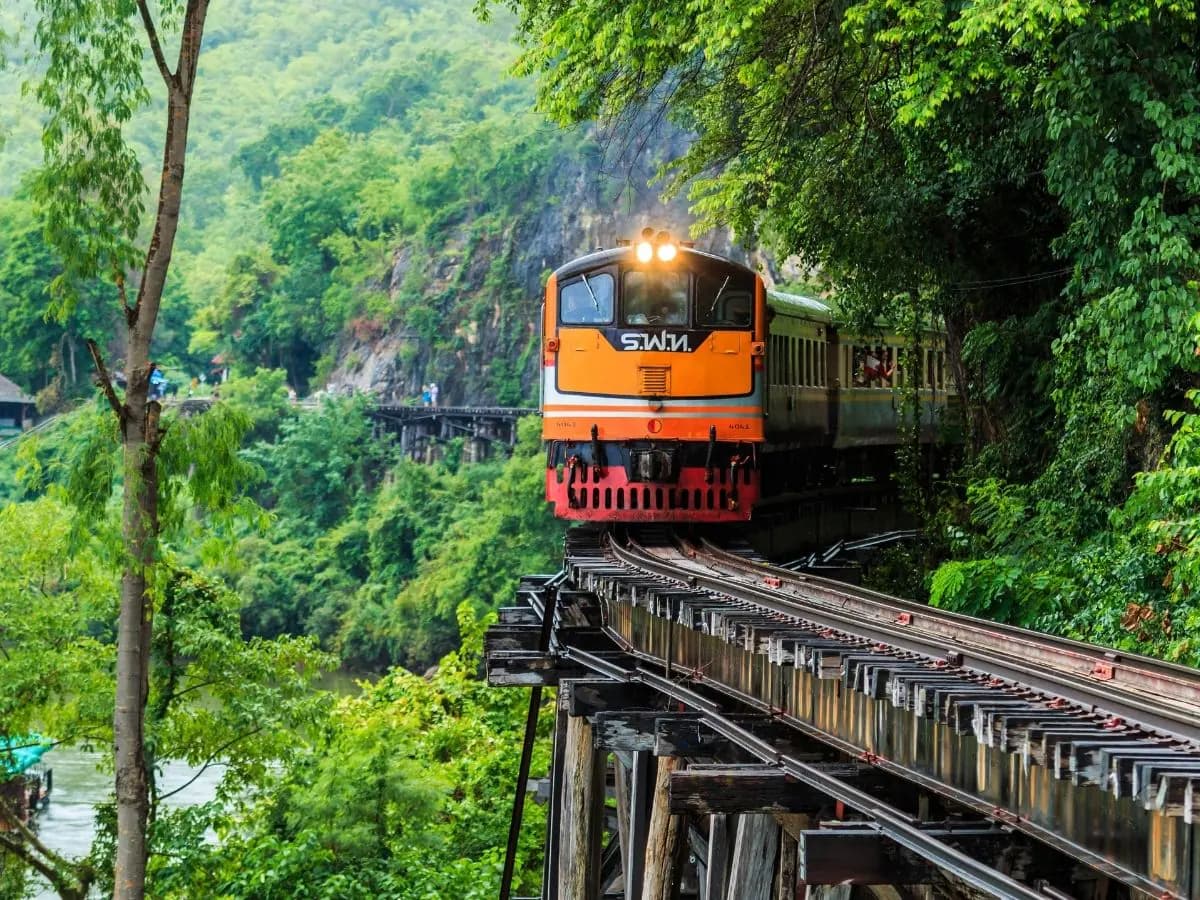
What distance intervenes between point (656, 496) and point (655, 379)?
101cm

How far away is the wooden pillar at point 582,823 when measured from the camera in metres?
9.79

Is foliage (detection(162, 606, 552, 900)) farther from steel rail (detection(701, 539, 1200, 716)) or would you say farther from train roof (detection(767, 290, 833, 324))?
steel rail (detection(701, 539, 1200, 716))

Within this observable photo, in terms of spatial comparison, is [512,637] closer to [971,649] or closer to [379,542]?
[971,649]

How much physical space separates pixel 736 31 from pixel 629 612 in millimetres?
4912

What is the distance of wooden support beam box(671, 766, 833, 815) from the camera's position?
644 centimetres

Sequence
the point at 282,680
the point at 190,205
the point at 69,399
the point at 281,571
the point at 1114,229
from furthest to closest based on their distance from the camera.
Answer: the point at 190,205
the point at 69,399
the point at 281,571
the point at 282,680
the point at 1114,229

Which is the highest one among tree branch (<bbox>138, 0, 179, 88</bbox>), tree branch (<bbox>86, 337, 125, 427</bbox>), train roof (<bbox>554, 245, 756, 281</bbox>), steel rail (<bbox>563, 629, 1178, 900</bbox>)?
tree branch (<bbox>138, 0, 179, 88</bbox>)

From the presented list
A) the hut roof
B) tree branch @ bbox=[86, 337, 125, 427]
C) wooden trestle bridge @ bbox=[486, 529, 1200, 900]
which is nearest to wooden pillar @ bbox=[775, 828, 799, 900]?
wooden trestle bridge @ bbox=[486, 529, 1200, 900]

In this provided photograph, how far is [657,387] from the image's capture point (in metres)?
14.1

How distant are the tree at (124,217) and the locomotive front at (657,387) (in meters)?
3.95

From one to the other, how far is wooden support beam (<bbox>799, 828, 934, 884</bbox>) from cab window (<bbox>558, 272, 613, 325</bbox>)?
9039mm

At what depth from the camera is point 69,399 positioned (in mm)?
65812

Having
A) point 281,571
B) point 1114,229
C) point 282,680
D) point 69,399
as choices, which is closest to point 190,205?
point 69,399

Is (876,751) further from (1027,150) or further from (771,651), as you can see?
(1027,150)
